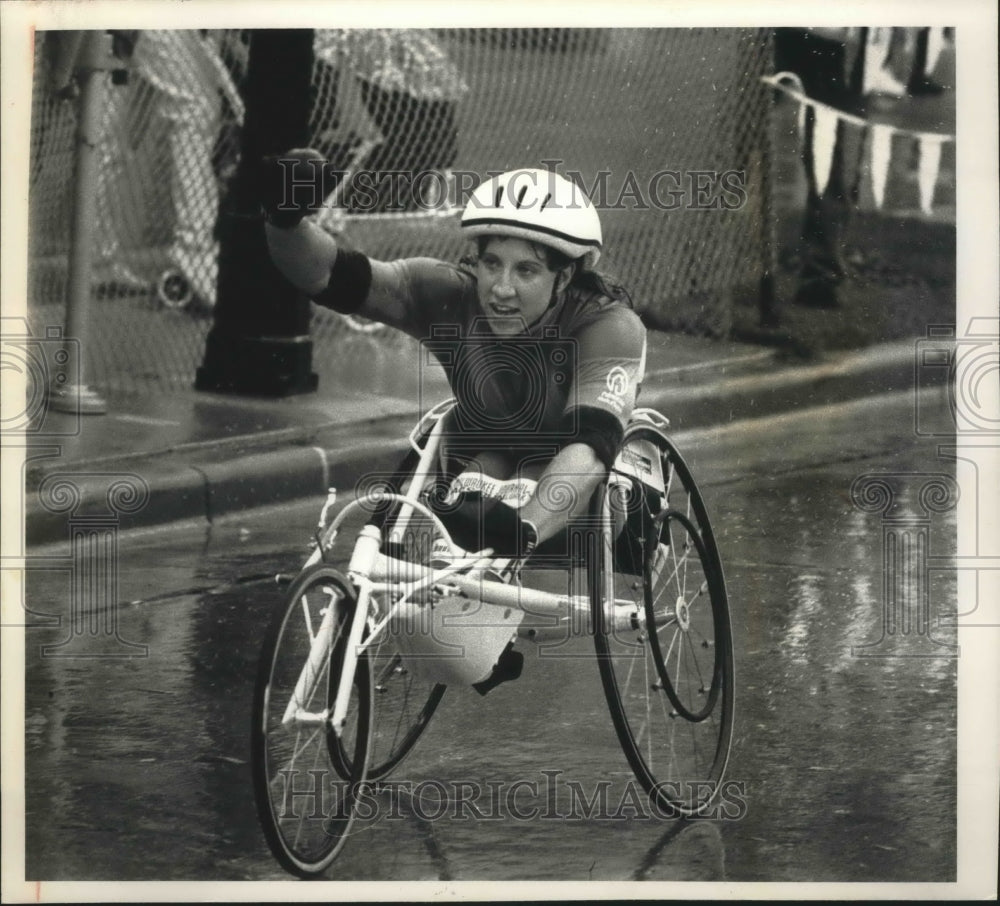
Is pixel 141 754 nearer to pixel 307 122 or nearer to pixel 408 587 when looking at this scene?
pixel 408 587

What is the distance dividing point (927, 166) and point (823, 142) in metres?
0.37

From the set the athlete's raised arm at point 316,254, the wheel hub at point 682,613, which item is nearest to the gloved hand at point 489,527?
the wheel hub at point 682,613

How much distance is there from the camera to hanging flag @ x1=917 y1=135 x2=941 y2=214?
7957 mm

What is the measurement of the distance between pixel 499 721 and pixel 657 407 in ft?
3.83

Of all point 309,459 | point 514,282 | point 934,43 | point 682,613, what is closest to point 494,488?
point 514,282

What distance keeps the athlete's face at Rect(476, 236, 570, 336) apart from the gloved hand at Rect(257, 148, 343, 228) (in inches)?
22.7

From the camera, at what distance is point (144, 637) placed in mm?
7926

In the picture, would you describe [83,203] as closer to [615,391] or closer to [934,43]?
[615,391]

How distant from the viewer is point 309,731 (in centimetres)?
738

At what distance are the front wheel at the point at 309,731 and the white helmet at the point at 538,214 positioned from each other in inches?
51.4

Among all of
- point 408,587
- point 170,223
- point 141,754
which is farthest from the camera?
point 170,223

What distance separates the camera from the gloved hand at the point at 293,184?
7.33 metres

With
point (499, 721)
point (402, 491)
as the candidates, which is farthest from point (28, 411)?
point (499, 721)

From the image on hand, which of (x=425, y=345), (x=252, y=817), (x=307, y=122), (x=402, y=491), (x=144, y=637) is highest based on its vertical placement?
(x=307, y=122)
